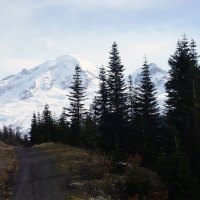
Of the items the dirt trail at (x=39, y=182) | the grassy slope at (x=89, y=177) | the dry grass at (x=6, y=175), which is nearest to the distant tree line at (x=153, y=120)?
the grassy slope at (x=89, y=177)

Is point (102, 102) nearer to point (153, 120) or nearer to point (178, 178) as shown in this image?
point (153, 120)

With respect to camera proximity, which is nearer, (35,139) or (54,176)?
(54,176)

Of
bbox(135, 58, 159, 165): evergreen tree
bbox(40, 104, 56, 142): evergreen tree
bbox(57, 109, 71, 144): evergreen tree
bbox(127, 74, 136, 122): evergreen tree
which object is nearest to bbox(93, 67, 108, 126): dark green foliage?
bbox(127, 74, 136, 122): evergreen tree

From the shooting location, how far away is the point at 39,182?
33.5 metres

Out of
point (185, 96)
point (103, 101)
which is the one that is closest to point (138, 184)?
point (185, 96)

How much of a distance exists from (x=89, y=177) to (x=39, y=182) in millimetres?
3938

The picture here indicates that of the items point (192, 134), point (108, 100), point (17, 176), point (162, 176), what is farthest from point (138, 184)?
point (108, 100)

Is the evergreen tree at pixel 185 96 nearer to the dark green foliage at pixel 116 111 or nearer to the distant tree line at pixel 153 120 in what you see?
A: the distant tree line at pixel 153 120

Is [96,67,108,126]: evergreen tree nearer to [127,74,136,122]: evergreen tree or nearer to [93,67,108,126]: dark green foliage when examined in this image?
[93,67,108,126]: dark green foliage

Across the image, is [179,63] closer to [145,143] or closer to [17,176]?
[145,143]

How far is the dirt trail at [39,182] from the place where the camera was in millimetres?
29250

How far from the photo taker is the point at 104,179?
3353cm

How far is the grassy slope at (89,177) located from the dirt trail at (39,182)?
0.66m

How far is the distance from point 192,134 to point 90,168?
16.8 metres
